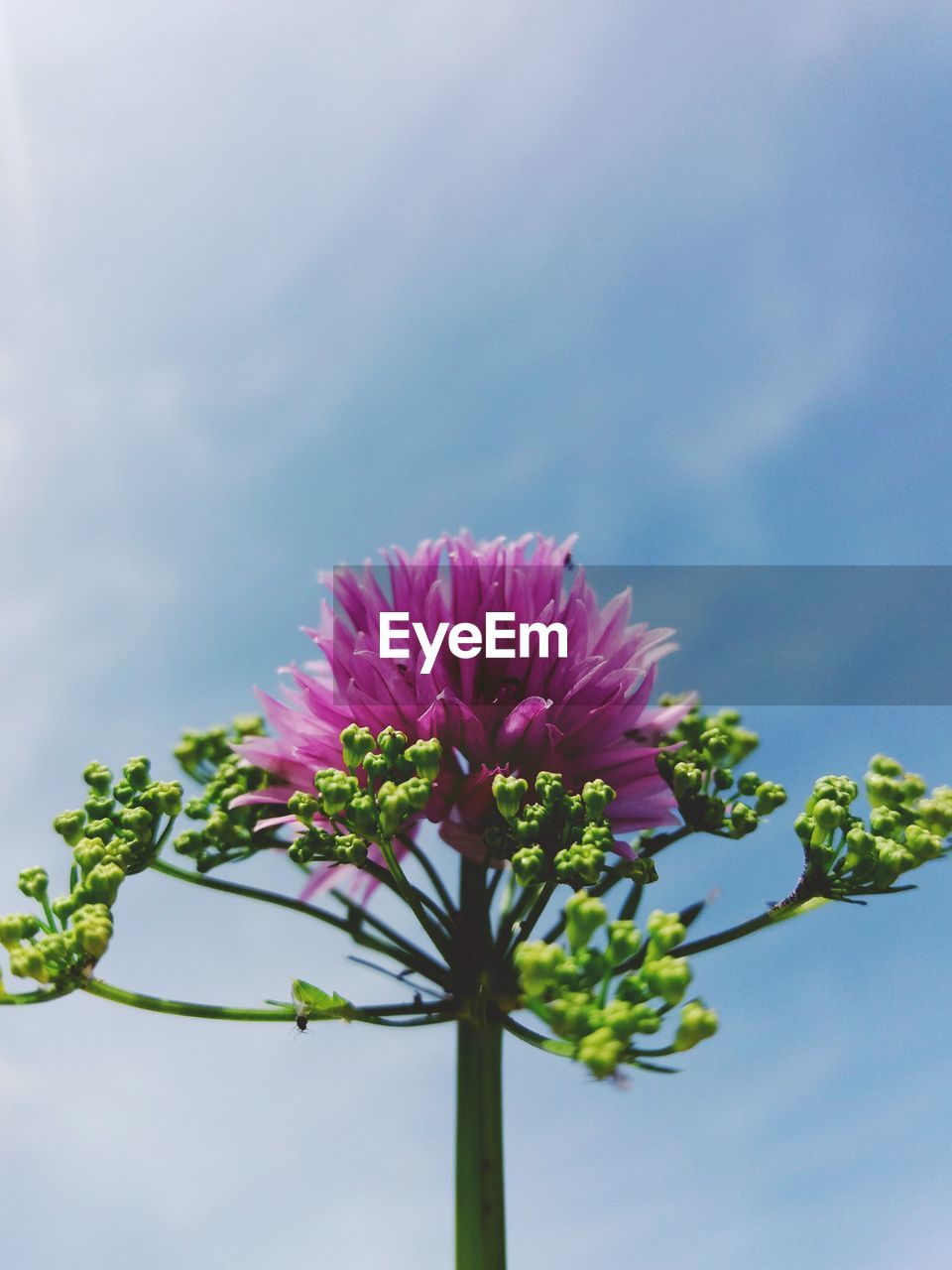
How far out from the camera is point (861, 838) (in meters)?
3.31

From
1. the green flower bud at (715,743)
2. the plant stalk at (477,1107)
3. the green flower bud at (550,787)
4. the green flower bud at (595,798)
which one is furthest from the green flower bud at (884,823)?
the plant stalk at (477,1107)

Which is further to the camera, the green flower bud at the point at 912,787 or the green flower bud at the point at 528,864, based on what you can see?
the green flower bud at the point at 912,787

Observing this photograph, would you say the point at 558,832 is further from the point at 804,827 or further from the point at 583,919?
the point at 804,827

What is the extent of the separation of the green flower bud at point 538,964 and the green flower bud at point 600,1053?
0.56ft


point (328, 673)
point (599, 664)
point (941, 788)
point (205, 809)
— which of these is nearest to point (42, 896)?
point (205, 809)

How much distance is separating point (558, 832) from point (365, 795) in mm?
617

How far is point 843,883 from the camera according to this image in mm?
3414

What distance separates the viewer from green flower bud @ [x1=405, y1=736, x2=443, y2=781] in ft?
10.8

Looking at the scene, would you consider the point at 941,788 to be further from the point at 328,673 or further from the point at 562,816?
the point at 328,673

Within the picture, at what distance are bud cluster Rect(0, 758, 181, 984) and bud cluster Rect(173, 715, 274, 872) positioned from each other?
17cm

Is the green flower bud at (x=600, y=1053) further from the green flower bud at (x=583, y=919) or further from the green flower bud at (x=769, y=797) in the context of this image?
the green flower bud at (x=769, y=797)

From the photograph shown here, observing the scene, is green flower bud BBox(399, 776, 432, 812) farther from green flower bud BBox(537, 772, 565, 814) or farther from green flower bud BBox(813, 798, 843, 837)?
green flower bud BBox(813, 798, 843, 837)

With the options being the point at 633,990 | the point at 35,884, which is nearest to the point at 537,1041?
the point at 633,990

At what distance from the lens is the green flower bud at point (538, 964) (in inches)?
103
